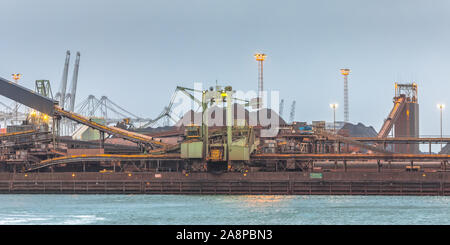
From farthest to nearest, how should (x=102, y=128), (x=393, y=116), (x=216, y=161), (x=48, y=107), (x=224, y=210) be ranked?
(x=393, y=116)
(x=102, y=128)
(x=48, y=107)
(x=216, y=161)
(x=224, y=210)

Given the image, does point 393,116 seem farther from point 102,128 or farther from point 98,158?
point 98,158

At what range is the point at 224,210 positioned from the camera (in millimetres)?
88688

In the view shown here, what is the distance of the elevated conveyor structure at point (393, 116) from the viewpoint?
594 feet

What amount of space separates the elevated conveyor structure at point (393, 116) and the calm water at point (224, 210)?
7516cm

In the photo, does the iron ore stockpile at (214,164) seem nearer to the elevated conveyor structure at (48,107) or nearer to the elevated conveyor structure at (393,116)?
the elevated conveyor structure at (48,107)

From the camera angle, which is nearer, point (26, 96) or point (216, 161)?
point (216, 161)

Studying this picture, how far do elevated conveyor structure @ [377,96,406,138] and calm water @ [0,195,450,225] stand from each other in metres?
75.2

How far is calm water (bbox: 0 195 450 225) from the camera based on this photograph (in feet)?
259

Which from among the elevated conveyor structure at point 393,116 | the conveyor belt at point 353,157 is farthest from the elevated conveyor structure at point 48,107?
the elevated conveyor structure at point 393,116

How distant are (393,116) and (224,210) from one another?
335 ft

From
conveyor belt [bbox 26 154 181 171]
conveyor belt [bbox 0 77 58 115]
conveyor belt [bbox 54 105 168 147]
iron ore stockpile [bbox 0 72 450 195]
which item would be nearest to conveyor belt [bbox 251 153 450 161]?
iron ore stockpile [bbox 0 72 450 195]

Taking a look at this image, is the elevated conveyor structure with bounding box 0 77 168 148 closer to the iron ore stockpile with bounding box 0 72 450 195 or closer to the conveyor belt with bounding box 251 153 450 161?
the iron ore stockpile with bounding box 0 72 450 195

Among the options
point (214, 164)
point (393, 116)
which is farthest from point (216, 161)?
point (393, 116)
